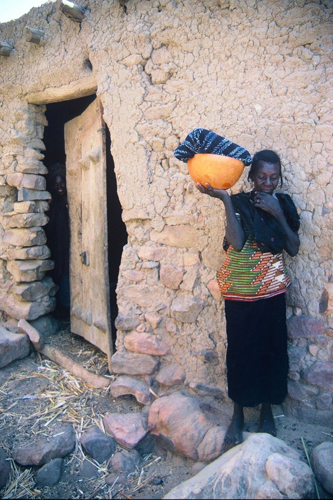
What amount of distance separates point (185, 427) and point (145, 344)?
70cm

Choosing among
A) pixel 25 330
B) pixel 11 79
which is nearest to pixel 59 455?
pixel 25 330

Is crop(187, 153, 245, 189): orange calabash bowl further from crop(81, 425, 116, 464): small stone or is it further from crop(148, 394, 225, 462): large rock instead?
crop(81, 425, 116, 464): small stone

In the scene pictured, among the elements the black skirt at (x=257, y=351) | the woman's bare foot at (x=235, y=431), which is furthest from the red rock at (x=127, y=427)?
Answer: the black skirt at (x=257, y=351)

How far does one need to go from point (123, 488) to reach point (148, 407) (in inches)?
24.9

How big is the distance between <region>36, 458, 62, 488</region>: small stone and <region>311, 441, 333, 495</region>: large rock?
1533mm

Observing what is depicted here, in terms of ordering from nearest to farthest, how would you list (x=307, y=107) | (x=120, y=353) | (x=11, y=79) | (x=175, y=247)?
(x=307, y=107) → (x=175, y=247) → (x=120, y=353) → (x=11, y=79)

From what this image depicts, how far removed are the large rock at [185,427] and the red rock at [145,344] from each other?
0.34 meters

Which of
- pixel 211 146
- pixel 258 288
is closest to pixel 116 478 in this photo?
pixel 258 288

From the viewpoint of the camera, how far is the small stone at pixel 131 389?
2.91m

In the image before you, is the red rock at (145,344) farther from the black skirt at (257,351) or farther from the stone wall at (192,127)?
the black skirt at (257,351)

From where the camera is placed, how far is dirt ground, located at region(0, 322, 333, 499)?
7.61 feet

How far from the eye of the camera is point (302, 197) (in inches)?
95.8

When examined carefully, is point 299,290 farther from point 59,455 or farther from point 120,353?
point 59,455

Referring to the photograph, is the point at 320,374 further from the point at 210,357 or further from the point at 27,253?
the point at 27,253
